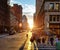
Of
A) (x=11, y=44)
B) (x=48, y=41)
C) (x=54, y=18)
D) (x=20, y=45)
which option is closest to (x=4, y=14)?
(x=54, y=18)

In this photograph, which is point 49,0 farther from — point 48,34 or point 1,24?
point 48,34

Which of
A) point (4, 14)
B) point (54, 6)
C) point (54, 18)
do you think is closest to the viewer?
point (54, 18)

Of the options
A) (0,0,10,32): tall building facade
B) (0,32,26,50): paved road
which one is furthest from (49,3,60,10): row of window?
(0,0,10,32): tall building facade

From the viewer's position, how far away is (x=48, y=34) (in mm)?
15711

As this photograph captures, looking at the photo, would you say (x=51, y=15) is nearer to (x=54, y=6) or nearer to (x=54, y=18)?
(x=54, y=18)

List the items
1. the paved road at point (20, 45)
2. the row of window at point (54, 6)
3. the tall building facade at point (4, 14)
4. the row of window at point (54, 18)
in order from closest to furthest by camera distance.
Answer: the paved road at point (20, 45)
the row of window at point (54, 18)
the row of window at point (54, 6)
the tall building facade at point (4, 14)

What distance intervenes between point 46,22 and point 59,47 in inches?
2669

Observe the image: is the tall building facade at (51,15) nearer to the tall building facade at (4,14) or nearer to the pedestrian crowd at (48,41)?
the tall building facade at (4,14)

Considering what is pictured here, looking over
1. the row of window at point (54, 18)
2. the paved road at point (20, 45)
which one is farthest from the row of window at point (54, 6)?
the paved road at point (20, 45)

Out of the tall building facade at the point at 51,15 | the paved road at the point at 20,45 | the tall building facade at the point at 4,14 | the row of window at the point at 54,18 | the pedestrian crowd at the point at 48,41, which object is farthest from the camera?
the tall building facade at the point at 4,14

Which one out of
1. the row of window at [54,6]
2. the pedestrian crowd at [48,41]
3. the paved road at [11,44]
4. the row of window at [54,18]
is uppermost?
the row of window at [54,6]

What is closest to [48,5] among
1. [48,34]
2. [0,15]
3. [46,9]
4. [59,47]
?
[46,9]

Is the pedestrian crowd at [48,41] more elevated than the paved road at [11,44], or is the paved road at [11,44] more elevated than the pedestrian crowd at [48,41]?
the pedestrian crowd at [48,41]

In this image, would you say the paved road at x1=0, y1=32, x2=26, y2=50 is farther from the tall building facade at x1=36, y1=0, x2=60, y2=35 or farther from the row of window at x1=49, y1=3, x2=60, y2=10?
the row of window at x1=49, y1=3, x2=60, y2=10
